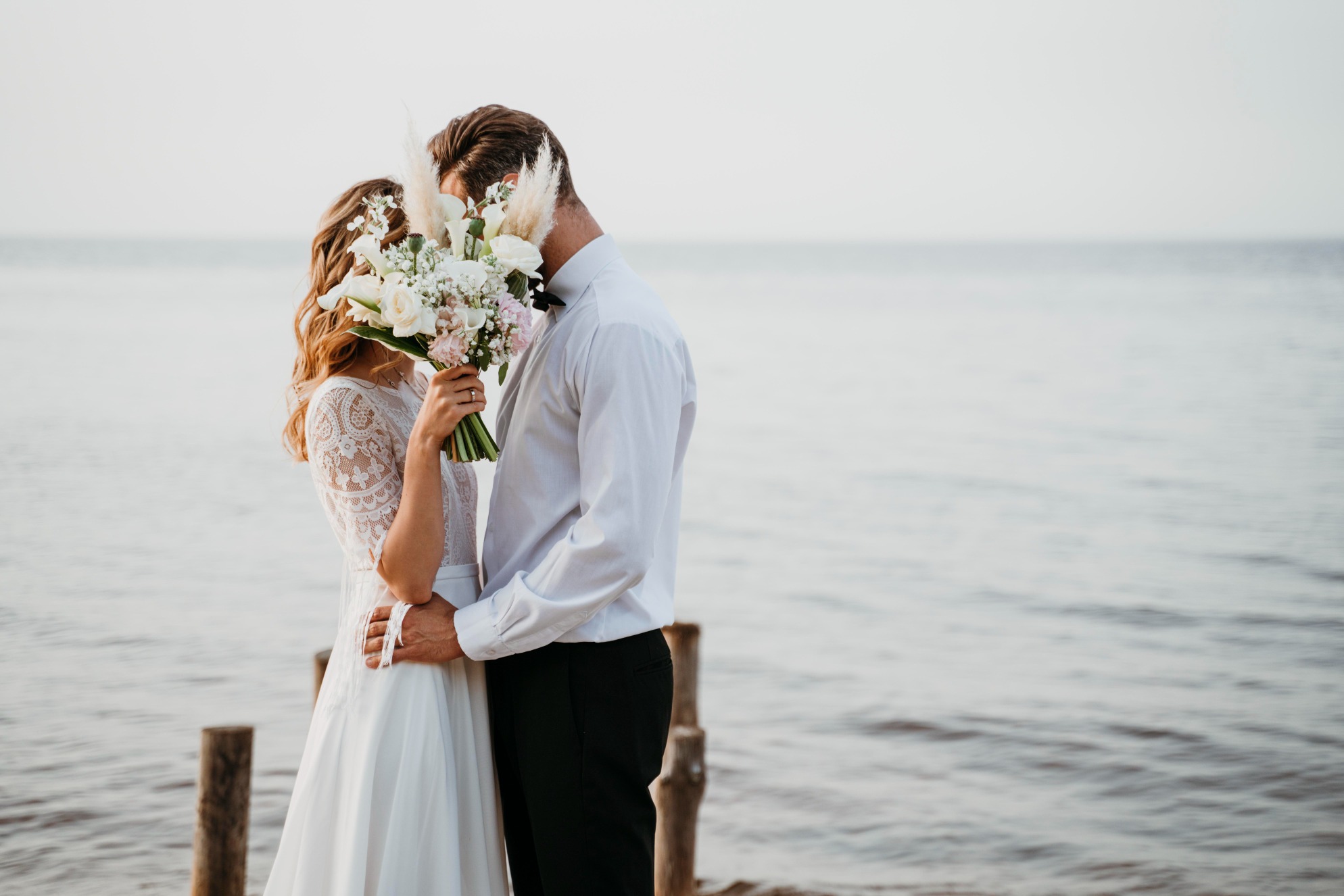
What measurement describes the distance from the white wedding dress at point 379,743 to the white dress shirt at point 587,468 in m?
0.19

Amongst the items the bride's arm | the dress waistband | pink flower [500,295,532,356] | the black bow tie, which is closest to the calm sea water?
the dress waistband

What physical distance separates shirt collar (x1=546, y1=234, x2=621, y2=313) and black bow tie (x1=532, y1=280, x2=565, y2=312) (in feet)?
0.07

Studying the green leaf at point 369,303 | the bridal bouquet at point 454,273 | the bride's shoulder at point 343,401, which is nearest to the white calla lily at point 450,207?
the bridal bouquet at point 454,273

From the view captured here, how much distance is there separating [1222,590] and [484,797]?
10.8 meters

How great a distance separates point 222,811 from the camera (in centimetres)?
403

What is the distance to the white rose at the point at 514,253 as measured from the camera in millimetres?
2352

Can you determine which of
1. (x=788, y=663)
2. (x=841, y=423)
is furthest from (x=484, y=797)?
(x=841, y=423)

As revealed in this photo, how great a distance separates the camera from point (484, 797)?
8.88 ft

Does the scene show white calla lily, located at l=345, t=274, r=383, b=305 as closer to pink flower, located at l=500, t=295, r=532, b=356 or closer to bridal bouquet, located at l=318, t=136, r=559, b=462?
bridal bouquet, located at l=318, t=136, r=559, b=462

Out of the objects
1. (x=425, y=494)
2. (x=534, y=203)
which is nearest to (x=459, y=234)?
(x=534, y=203)

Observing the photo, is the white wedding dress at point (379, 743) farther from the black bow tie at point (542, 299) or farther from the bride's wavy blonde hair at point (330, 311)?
the black bow tie at point (542, 299)

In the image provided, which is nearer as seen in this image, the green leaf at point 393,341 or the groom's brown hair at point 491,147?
the green leaf at point 393,341

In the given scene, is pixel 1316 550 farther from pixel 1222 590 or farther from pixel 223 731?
pixel 223 731

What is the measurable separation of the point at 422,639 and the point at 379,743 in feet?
0.82
